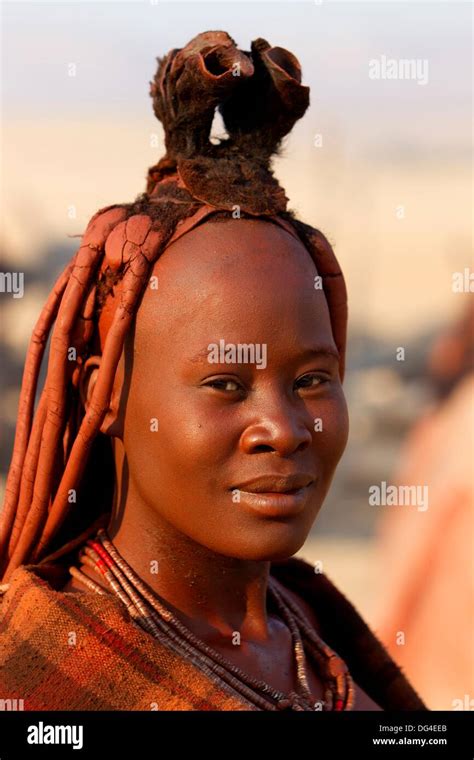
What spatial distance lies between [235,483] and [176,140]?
110 cm

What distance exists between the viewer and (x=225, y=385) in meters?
3.74

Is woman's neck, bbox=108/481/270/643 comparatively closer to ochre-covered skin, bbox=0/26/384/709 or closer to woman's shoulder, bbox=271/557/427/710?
ochre-covered skin, bbox=0/26/384/709

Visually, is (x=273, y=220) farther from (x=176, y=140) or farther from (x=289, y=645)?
(x=289, y=645)

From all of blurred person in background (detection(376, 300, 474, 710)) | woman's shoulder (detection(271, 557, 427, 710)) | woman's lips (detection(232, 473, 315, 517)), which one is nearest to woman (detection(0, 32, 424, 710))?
woman's lips (detection(232, 473, 315, 517))

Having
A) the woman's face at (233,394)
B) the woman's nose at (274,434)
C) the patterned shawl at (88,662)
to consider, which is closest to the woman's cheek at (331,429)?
the woman's face at (233,394)

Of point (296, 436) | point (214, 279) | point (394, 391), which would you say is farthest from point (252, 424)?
point (394, 391)

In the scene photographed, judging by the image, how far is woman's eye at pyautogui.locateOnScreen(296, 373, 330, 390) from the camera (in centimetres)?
386

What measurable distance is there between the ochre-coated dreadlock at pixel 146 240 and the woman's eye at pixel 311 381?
1.10 feet

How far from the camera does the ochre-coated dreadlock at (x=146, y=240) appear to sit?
3889 mm

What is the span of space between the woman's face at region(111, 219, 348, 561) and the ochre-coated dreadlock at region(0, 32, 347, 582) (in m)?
0.09

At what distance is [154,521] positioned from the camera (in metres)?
3.95

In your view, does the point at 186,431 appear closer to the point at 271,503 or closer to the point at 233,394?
the point at 233,394

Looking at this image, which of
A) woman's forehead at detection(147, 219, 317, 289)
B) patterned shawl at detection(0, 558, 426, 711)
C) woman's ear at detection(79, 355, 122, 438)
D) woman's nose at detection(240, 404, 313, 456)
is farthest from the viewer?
woman's ear at detection(79, 355, 122, 438)

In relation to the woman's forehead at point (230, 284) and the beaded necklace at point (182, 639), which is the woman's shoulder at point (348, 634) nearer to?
the beaded necklace at point (182, 639)
